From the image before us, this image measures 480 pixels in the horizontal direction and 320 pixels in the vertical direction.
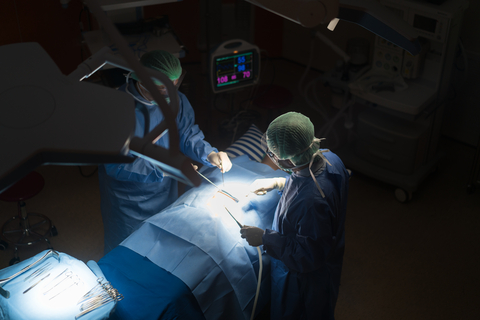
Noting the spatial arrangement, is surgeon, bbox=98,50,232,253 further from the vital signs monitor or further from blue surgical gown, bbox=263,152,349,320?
blue surgical gown, bbox=263,152,349,320

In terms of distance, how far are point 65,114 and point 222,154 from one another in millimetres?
1698

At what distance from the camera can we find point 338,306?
277 centimetres

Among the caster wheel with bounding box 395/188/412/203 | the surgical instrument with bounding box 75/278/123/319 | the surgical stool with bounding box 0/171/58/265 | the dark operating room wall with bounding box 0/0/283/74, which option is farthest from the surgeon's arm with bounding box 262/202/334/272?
the dark operating room wall with bounding box 0/0/283/74

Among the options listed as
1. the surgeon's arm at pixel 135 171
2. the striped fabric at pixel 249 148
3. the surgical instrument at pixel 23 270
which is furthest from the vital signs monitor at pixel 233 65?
the surgical instrument at pixel 23 270

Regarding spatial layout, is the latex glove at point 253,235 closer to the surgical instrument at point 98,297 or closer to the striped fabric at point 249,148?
the surgical instrument at point 98,297

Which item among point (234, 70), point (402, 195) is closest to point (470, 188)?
point (402, 195)

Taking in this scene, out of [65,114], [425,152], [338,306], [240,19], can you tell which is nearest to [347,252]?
[338,306]

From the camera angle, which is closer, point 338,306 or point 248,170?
point 248,170

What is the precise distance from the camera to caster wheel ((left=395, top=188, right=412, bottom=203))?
3.45m

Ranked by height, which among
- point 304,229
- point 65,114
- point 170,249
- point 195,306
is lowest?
point 195,306

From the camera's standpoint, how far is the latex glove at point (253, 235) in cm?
190

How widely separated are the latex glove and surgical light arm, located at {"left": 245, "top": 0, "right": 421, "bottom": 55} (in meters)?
1.02

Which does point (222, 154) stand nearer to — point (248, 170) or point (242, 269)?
point (248, 170)

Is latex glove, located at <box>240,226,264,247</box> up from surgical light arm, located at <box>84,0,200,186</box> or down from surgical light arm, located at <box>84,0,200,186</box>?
down
